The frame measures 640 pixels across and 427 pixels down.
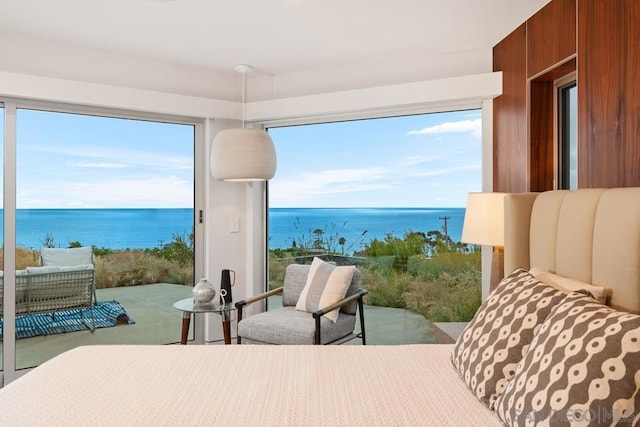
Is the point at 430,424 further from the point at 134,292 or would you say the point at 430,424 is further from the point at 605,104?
the point at 134,292

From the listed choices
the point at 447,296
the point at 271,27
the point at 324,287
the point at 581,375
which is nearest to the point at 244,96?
the point at 271,27

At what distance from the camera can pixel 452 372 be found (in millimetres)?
1681

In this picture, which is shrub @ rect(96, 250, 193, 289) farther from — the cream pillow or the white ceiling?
the cream pillow

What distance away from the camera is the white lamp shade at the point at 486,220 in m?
2.67

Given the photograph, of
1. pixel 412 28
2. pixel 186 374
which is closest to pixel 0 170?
pixel 186 374

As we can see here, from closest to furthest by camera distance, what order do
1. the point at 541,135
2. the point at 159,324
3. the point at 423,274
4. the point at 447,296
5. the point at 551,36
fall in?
the point at 551,36 → the point at 541,135 → the point at 447,296 → the point at 423,274 → the point at 159,324

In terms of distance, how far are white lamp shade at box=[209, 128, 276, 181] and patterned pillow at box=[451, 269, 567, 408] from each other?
2115mm

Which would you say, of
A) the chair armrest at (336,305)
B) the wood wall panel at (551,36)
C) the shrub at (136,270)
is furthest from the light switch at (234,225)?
the wood wall panel at (551,36)

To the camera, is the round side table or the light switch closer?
the round side table

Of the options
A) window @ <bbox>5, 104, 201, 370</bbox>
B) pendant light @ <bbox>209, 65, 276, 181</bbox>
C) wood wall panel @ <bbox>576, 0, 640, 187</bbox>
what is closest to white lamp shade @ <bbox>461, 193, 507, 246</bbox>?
wood wall panel @ <bbox>576, 0, 640, 187</bbox>

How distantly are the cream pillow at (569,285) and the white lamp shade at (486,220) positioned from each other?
0.61 meters

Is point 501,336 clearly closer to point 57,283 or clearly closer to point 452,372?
point 452,372

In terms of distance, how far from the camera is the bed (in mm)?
1063

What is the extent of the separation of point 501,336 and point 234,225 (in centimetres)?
311
